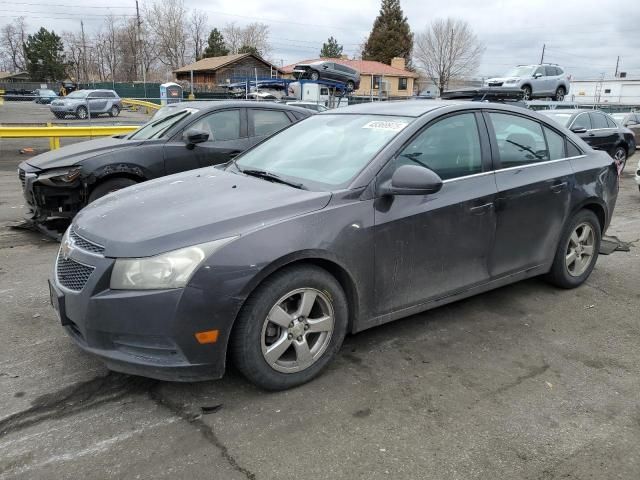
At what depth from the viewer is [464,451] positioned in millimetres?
2629

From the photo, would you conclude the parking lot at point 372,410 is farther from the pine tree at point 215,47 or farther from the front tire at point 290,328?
the pine tree at point 215,47

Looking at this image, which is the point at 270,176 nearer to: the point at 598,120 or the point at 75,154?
the point at 75,154

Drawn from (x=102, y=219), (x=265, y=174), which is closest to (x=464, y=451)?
(x=265, y=174)

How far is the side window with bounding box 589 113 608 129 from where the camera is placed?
43.4 feet

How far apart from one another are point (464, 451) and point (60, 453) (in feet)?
6.33

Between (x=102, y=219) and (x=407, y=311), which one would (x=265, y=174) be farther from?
(x=407, y=311)

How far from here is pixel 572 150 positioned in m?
4.70

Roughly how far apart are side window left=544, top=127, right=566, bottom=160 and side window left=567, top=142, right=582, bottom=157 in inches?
3.1

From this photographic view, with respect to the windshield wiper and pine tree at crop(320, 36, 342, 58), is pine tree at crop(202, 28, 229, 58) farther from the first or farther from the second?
the windshield wiper

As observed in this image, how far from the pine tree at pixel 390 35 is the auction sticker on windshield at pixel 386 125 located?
71323 mm

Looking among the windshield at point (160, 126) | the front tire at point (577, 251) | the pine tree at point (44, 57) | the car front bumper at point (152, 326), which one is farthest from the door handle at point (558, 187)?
the pine tree at point (44, 57)

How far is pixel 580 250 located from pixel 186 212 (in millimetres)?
3555

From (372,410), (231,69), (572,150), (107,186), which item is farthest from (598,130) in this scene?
(231,69)

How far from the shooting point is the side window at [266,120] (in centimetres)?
729
